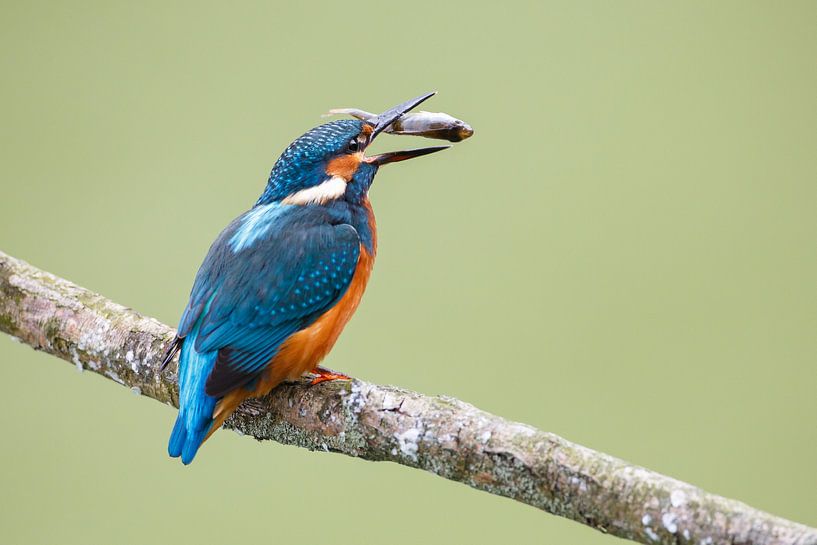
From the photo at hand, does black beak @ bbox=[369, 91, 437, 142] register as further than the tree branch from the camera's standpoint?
Yes

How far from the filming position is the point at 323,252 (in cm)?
232

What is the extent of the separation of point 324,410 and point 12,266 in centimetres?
116

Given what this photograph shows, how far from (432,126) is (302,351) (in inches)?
33.8

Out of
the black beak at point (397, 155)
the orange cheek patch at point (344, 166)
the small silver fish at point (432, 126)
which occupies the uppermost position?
the small silver fish at point (432, 126)

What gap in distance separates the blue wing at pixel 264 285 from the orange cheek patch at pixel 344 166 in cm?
15

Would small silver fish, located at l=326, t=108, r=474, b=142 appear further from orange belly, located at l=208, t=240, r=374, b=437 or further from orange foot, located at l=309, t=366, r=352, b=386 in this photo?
orange foot, located at l=309, t=366, r=352, b=386

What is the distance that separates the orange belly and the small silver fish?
1.58ft

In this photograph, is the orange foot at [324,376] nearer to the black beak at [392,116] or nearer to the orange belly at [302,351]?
the orange belly at [302,351]

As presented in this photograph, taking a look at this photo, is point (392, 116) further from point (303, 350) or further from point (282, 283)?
point (303, 350)

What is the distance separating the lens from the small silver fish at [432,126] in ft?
8.84

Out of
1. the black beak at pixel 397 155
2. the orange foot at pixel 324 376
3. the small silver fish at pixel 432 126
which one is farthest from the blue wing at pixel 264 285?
the small silver fish at pixel 432 126

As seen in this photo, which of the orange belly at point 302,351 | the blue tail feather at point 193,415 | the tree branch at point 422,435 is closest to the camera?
the tree branch at point 422,435

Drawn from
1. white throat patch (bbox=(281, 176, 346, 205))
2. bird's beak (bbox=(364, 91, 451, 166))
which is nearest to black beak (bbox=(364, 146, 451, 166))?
bird's beak (bbox=(364, 91, 451, 166))

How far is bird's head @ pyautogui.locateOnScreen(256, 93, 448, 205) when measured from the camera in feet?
8.28
